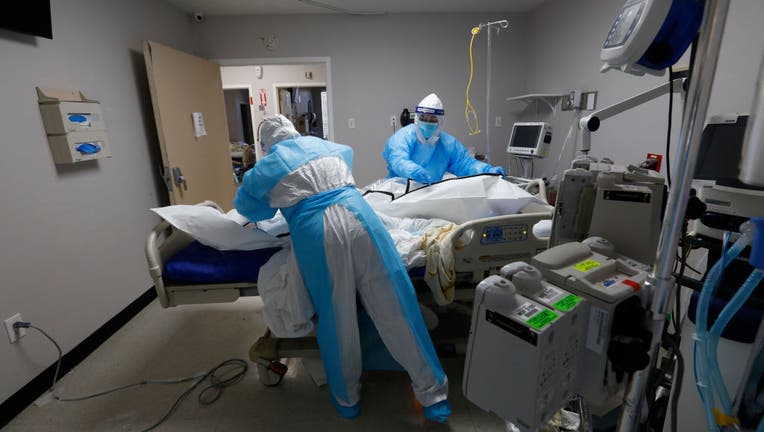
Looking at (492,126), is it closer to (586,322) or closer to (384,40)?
(384,40)

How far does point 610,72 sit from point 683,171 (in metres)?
2.54

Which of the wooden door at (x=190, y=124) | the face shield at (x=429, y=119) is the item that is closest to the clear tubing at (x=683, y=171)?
the face shield at (x=429, y=119)

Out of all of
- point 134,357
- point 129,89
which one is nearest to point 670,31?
point 134,357

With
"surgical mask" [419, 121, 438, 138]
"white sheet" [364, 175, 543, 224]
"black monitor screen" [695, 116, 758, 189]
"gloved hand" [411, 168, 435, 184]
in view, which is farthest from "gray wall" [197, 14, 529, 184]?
"black monitor screen" [695, 116, 758, 189]

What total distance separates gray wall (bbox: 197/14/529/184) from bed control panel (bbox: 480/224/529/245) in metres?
2.63

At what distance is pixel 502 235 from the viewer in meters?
1.71

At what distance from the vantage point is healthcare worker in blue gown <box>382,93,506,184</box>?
2.94 meters

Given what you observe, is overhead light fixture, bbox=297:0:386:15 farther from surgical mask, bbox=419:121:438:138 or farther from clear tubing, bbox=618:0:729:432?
clear tubing, bbox=618:0:729:432

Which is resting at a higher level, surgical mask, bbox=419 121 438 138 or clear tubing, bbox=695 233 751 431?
surgical mask, bbox=419 121 438 138

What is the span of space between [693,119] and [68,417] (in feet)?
8.56

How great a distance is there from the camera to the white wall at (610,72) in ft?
5.64

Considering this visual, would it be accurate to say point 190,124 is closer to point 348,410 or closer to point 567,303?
point 348,410

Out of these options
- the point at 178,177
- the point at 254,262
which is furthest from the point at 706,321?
the point at 178,177

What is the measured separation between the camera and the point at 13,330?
1.73 meters
